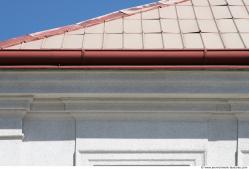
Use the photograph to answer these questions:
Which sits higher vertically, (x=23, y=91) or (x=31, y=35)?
(x=31, y=35)

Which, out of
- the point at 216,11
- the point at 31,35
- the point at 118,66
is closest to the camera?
the point at 118,66

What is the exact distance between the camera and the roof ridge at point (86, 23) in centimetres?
909

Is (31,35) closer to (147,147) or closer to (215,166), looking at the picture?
(147,147)

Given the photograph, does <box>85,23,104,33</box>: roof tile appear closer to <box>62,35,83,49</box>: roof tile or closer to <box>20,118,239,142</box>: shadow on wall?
<box>62,35,83,49</box>: roof tile

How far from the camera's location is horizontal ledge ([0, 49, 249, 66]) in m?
8.41

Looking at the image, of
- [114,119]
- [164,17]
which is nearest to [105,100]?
[114,119]

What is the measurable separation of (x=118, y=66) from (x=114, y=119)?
0.61m

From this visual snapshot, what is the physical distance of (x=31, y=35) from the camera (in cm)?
923

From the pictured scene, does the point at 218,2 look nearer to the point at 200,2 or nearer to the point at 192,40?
the point at 200,2

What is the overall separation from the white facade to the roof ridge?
631mm

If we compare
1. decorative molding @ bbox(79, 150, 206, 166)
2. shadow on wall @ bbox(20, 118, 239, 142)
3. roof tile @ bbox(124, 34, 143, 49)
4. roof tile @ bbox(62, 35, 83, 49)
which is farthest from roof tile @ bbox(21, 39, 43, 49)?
decorative molding @ bbox(79, 150, 206, 166)

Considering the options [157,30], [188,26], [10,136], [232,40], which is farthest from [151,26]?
[10,136]

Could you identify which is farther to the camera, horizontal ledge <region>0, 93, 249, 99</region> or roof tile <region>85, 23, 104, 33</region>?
roof tile <region>85, 23, 104, 33</region>

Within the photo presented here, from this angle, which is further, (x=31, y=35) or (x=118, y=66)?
(x=31, y=35)
